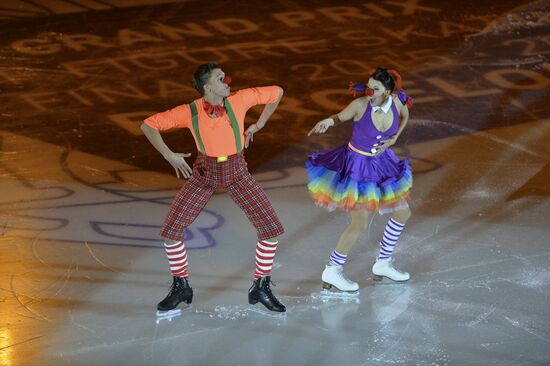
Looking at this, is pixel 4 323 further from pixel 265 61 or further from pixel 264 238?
pixel 265 61

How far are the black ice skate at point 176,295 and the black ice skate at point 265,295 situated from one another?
0.46 m

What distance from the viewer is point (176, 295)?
6.51m

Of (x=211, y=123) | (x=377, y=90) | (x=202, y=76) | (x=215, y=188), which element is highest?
(x=202, y=76)

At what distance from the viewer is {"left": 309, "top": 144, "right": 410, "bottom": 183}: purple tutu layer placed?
6.50 metres

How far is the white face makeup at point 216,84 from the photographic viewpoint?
6117mm

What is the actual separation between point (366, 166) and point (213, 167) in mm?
1071

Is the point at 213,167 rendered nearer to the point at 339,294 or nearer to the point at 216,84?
the point at 216,84

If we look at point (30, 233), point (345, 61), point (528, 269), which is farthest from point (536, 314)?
point (345, 61)

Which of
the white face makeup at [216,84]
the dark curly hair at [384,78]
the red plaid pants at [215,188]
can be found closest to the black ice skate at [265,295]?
the red plaid pants at [215,188]

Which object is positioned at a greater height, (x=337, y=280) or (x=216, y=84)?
(x=216, y=84)

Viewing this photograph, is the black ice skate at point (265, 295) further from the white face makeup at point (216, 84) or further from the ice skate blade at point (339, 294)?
the white face makeup at point (216, 84)

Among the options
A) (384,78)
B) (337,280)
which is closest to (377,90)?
(384,78)

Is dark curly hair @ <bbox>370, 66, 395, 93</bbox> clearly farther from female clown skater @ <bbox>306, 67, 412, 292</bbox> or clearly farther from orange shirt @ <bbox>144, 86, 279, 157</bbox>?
orange shirt @ <bbox>144, 86, 279, 157</bbox>

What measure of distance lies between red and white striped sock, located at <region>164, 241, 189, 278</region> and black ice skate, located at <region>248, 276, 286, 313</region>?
1.61ft
